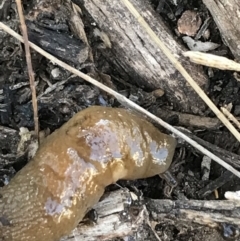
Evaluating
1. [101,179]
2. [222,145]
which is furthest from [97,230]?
[222,145]

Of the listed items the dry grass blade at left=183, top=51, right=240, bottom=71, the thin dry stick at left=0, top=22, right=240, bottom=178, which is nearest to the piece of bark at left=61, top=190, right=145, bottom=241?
the thin dry stick at left=0, top=22, right=240, bottom=178

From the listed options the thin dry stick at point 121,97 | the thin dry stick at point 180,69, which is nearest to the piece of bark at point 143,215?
the thin dry stick at point 121,97

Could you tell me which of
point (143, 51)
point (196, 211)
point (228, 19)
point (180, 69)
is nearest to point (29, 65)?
point (143, 51)

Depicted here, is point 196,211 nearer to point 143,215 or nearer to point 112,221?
point 143,215

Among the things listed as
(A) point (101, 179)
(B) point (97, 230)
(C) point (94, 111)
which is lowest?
(B) point (97, 230)

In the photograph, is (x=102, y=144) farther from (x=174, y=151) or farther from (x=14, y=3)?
(x=14, y=3)
